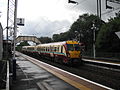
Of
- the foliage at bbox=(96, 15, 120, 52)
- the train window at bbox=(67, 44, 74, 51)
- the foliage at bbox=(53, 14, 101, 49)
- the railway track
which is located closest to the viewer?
the railway track

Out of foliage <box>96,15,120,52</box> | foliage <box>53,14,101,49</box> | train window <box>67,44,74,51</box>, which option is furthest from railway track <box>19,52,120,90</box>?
foliage <box>53,14,101,49</box>

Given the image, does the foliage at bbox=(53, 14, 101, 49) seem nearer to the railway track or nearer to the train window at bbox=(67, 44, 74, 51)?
the railway track

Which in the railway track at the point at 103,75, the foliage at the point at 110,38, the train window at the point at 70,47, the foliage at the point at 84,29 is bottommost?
the railway track at the point at 103,75

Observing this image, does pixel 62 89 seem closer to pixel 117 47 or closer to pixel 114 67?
pixel 114 67

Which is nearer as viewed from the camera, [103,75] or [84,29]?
[103,75]

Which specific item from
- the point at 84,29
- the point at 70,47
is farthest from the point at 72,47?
the point at 84,29

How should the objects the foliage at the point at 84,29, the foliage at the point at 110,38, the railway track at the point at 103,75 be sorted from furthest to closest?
the foliage at the point at 84,29 → the foliage at the point at 110,38 → the railway track at the point at 103,75

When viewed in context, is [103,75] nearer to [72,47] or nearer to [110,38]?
[72,47]

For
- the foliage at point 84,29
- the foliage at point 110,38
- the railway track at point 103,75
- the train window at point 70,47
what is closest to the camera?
the railway track at point 103,75

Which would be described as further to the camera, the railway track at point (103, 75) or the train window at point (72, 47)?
the train window at point (72, 47)

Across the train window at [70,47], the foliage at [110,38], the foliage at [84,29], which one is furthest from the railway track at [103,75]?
the foliage at [84,29]

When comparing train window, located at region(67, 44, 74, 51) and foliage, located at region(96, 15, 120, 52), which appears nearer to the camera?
train window, located at region(67, 44, 74, 51)

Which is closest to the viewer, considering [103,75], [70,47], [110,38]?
[103,75]

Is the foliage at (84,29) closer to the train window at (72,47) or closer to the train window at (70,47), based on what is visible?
the train window at (72,47)
